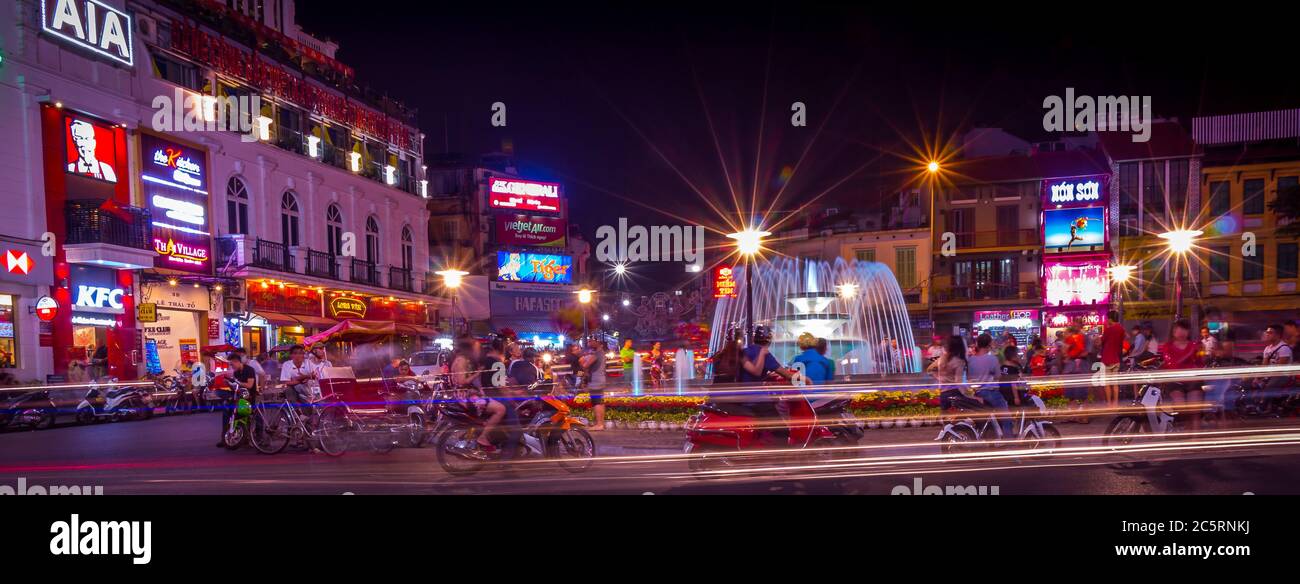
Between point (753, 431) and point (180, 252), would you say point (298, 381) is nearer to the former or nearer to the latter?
point (753, 431)

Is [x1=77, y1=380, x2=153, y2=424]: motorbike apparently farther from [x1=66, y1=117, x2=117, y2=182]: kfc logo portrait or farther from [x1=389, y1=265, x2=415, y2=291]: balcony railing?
[x1=389, y1=265, x2=415, y2=291]: balcony railing

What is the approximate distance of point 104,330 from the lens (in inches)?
1051

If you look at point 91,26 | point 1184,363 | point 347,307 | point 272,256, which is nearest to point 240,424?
point 1184,363

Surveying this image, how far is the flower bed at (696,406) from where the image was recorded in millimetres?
16859

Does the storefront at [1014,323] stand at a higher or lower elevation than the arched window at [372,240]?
lower

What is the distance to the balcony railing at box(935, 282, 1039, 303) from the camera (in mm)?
48031

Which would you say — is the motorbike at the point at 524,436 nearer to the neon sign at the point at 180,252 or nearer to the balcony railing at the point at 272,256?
the neon sign at the point at 180,252

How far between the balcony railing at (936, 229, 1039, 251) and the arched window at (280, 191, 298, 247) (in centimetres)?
3223

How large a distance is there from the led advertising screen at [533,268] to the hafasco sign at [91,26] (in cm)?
3039

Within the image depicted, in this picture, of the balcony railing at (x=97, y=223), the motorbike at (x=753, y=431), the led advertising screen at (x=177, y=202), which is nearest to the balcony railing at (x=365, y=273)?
the led advertising screen at (x=177, y=202)

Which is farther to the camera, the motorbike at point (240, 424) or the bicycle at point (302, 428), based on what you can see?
the motorbike at point (240, 424)

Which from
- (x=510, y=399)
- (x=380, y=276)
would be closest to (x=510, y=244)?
(x=380, y=276)

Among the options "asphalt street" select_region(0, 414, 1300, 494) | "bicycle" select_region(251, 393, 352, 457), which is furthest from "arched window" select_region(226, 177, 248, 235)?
"bicycle" select_region(251, 393, 352, 457)

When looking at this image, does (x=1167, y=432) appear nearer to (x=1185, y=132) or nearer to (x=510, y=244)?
(x=1185, y=132)
